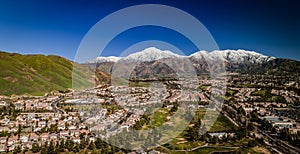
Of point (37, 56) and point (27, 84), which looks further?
point (37, 56)

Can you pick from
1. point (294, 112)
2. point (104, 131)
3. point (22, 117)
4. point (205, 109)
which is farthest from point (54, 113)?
point (294, 112)

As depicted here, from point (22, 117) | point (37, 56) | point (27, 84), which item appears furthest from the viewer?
point (37, 56)

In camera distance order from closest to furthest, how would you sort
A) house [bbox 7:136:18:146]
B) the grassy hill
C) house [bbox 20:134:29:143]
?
house [bbox 7:136:18:146] → house [bbox 20:134:29:143] → the grassy hill

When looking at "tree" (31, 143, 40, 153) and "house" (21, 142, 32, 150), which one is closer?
"tree" (31, 143, 40, 153)

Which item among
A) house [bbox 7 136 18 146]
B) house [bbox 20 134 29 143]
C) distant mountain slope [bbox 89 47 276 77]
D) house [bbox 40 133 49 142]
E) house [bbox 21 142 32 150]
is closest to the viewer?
house [bbox 21 142 32 150]

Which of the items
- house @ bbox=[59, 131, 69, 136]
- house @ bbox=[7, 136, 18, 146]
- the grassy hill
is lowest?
house @ bbox=[7, 136, 18, 146]

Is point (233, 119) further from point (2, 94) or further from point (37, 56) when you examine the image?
point (37, 56)

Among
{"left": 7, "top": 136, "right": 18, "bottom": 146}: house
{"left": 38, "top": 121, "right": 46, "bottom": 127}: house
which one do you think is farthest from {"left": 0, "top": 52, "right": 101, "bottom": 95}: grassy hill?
{"left": 7, "top": 136, "right": 18, "bottom": 146}: house

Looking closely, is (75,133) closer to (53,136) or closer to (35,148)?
(53,136)

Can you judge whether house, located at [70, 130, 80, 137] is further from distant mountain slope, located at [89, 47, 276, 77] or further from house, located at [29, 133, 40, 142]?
distant mountain slope, located at [89, 47, 276, 77]

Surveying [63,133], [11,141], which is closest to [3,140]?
[11,141]
